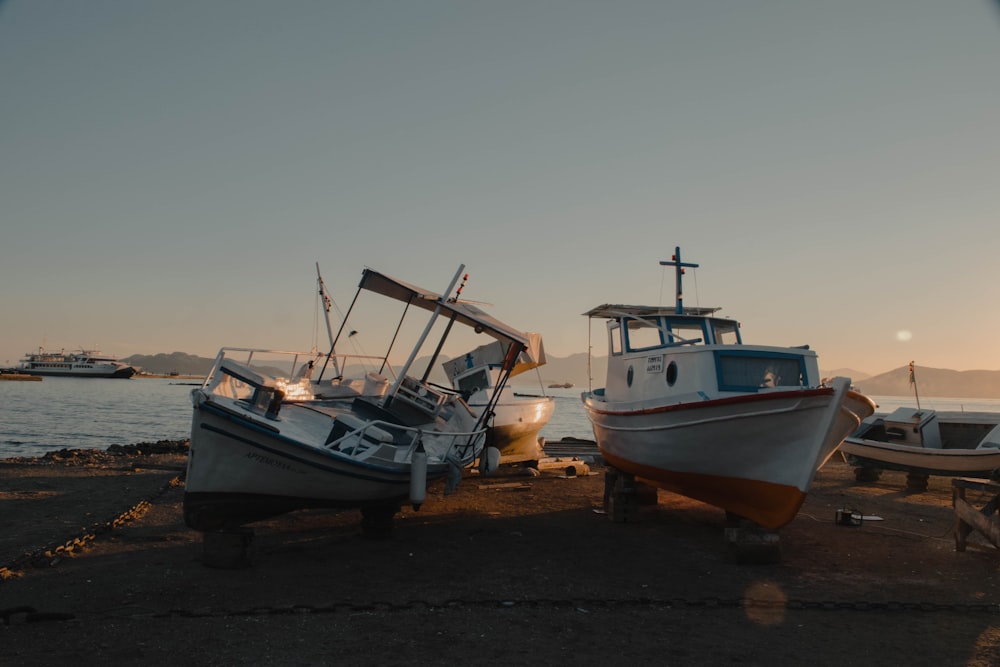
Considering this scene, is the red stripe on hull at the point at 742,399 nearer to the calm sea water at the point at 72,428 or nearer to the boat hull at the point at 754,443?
the boat hull at the point at 754,443

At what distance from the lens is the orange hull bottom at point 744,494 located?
9367mm

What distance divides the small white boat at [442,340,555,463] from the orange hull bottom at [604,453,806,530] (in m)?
7.02

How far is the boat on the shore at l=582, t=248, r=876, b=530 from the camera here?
30.0 feet

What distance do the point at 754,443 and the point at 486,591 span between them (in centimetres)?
434

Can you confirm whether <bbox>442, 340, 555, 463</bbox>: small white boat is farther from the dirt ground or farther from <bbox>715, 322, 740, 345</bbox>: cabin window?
the dirt ground

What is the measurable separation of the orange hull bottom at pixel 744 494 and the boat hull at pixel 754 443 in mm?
14

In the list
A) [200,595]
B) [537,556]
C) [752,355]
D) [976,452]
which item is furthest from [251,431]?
[976,452]

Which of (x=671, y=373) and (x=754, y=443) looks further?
(x=671, y=373)

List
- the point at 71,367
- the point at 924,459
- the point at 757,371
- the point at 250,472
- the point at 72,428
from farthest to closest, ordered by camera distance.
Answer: the point at 71,367 < the point at 72,428 < the point at 924,459 < the point at 757,371 < the point at 250,472

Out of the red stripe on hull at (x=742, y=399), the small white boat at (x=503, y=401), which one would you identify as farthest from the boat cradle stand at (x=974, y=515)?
the small white boat at (x=503, y=401)

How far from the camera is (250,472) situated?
862cm

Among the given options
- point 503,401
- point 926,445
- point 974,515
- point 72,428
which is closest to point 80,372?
point 72,428

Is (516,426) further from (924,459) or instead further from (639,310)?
(924,459)

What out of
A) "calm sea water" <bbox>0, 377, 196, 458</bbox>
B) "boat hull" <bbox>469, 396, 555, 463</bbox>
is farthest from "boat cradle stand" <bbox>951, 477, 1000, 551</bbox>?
"calm sea water" <bbox>0, 377, 196, 458</bbox>
